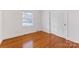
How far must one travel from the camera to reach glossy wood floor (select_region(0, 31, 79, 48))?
1.68 meters

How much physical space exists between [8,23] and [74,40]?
38.1 inches

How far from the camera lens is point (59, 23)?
1689 millimetres

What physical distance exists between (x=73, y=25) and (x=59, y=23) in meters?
0.20

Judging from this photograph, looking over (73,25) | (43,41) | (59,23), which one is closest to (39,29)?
(43,41)

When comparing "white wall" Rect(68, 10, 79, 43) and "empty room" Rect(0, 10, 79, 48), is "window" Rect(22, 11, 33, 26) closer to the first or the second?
"empty room" Rect(0, 10, 79, 48)

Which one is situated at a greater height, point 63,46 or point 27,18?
point 27,18

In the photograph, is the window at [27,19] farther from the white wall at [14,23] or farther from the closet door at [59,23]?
the closet door at [59,23]

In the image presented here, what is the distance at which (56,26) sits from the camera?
170cm

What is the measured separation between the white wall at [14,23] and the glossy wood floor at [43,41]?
8 centimetres

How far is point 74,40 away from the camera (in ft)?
5.47

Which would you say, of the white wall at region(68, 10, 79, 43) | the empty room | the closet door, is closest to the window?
the empty room
